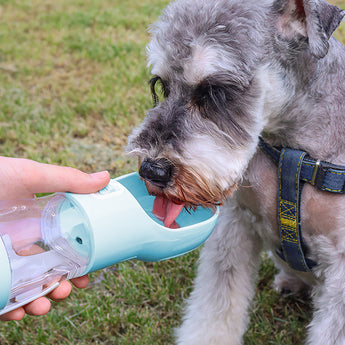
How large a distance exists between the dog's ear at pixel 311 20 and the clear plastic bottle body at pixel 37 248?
1.15 m

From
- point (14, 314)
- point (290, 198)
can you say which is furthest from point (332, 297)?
point (14, 314)

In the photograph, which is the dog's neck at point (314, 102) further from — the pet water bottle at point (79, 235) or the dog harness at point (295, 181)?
the pet water bottle at point (79, 235)

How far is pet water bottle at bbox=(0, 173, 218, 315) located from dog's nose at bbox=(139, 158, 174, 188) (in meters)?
0.10

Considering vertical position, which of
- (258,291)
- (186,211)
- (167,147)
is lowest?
(258,291)

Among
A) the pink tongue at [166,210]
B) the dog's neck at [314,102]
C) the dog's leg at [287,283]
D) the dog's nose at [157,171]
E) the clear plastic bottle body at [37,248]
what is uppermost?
the dog's neck at [314,102]

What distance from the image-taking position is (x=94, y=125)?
466 centimetres

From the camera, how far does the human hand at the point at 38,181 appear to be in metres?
1.97

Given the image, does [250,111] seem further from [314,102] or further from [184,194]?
[184,194]

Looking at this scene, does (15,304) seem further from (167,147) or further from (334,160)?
(334,160)

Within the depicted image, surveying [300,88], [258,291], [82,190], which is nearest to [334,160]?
[300,88]

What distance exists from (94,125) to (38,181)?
8.59 feet

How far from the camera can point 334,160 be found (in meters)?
2.11

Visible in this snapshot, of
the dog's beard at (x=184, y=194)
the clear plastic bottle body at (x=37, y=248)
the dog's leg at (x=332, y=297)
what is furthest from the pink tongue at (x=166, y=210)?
the dog's leg at (x=332, y=297)

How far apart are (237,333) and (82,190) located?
1294mm
